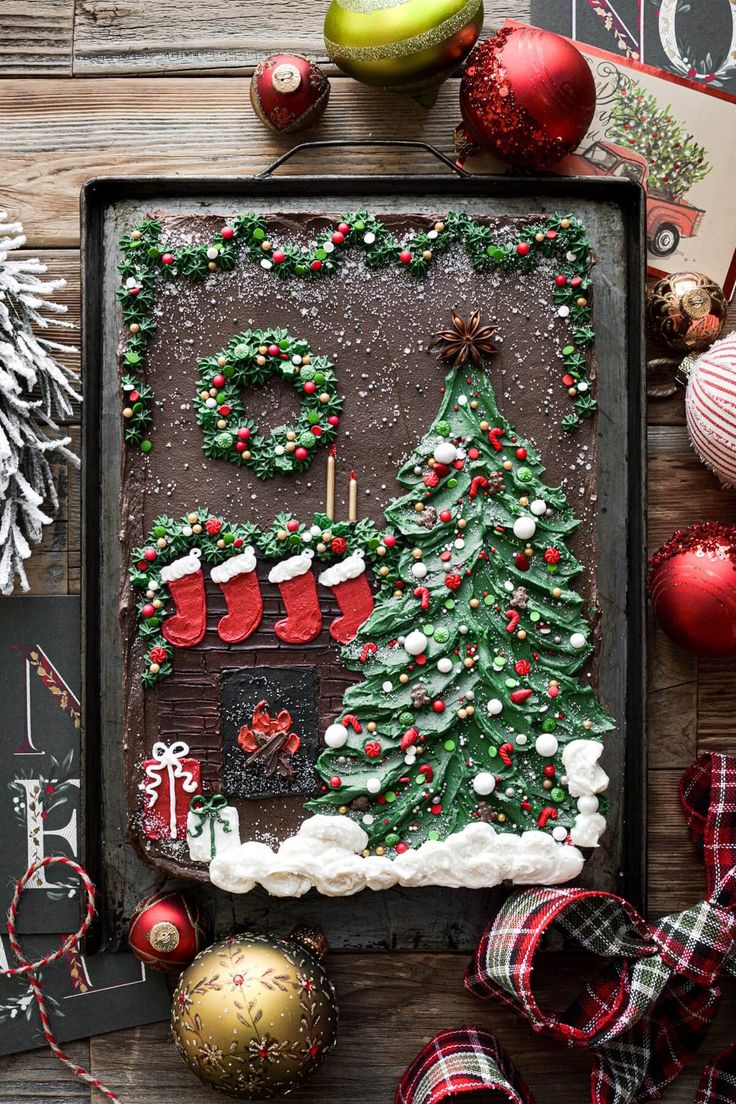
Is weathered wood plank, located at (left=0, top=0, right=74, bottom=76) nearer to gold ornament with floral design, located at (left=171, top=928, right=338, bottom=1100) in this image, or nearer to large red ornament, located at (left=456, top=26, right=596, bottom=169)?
large red ornament, located at (left=456, top=26, right=596, bottom=169)

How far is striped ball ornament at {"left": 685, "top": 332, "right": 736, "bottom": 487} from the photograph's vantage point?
1319mm

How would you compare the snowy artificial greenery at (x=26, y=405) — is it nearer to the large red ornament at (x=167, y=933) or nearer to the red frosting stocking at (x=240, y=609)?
the red frosting stocking at (x=240, y=609)

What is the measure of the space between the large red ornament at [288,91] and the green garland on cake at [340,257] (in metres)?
0.17

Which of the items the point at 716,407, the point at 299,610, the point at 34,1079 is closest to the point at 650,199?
the point at 716,407

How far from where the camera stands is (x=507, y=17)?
4.85ft

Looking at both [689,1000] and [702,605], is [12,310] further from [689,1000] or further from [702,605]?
[689,1000]

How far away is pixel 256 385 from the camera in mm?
1361

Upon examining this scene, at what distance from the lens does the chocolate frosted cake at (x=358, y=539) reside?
1.34 metres

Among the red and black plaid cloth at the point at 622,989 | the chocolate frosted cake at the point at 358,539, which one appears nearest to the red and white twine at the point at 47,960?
the chocolate frosted cake at the point at 358,539

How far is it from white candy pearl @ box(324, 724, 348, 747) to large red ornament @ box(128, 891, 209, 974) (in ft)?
1.12

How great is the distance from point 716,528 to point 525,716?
1.36 ft

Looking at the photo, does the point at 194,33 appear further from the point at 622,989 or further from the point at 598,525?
the point at 622,989

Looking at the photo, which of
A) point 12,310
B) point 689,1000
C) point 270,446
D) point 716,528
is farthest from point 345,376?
point 689,1000

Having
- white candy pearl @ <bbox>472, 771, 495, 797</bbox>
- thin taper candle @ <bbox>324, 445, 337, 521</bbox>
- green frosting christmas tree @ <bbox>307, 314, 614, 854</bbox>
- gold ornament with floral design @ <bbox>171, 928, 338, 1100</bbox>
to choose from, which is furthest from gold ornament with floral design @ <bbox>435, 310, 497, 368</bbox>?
gold ornament with floral design @ <bbox>171, 928, 338, 1100</bbox>
